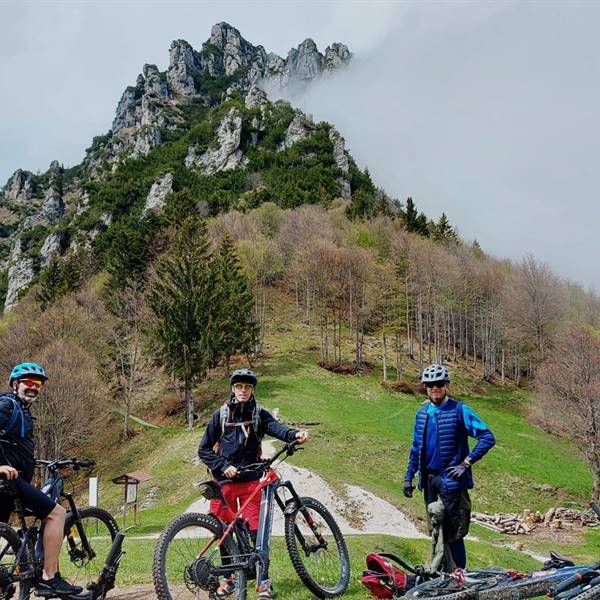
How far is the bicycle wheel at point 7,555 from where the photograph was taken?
498cm

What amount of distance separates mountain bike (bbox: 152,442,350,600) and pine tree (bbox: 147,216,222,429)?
110ft

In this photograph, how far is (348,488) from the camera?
2286 cm

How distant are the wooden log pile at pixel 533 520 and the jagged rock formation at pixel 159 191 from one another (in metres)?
98.5

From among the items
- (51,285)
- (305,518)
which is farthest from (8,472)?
(51,285)

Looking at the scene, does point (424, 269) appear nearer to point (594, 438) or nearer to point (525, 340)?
point (525, 340)

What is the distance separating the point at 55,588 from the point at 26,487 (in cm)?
100

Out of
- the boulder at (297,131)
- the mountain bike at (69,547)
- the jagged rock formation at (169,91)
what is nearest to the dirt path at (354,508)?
the mountain bike at (69,547)

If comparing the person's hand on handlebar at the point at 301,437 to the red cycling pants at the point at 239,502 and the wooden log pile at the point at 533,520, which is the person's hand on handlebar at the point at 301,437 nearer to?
the red cycling pants at the point at 239,502

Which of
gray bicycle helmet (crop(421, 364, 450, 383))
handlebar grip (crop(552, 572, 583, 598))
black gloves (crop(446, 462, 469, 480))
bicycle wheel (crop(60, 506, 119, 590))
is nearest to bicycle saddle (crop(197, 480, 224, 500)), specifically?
bicycle wheel (crop(60, 506, 119, 590))

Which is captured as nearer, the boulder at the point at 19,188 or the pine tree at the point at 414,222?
the pine tree at the point at 414,222

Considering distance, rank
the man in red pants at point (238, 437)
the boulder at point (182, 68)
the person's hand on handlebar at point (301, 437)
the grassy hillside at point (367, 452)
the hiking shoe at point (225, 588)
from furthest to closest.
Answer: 1. the boulder at point (182, 68)
2. the grassy hillside at point (367, 452)
3. the person's hand on handlebar at point (301, 437)
4. the man in red pants at point (238, 437)
5. the hiking shoe at point (225, 588)

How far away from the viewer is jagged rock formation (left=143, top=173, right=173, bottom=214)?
112300mm

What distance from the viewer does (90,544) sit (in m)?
6.25

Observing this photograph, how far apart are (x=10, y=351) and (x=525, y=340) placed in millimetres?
52680
